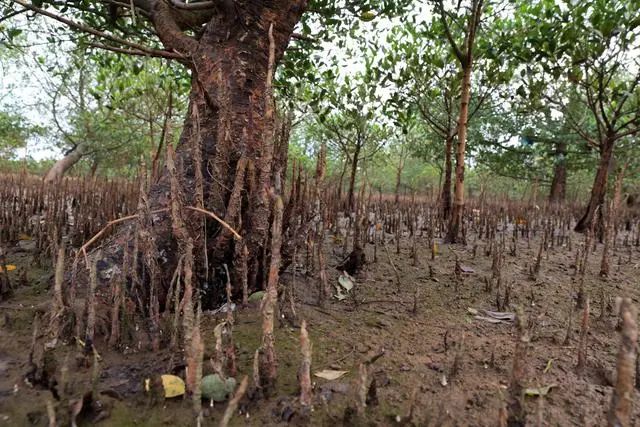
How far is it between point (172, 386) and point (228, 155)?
1.07 m

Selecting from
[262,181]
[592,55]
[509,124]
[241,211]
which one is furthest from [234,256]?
[509,124]

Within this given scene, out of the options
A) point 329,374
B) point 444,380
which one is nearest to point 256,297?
point 329,374

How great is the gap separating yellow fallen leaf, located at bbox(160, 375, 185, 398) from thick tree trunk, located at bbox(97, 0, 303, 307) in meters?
0.49

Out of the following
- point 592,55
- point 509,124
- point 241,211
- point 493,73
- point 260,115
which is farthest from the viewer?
point 509,124

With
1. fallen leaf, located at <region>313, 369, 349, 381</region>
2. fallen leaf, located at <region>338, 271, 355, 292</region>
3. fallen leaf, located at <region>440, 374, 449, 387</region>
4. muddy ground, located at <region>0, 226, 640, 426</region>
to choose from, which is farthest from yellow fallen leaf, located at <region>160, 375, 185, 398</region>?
fallen leaf, located at <region>338, 271, 355, 292</region>

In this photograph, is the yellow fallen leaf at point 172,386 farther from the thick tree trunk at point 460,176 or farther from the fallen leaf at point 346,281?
the thick tree trunk at point 460,176

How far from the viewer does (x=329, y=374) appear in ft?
4.01

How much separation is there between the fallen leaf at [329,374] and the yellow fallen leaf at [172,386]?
0.40 metres

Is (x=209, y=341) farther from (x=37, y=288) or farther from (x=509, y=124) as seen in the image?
(x=509, y=124)

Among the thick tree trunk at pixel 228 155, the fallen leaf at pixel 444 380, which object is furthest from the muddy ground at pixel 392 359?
the thick tree trunk at pixel 228 155

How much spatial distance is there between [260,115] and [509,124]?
782 centimetres

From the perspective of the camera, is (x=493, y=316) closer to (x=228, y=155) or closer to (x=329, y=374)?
(x=329, y=374)

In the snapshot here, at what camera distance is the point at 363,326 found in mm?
1611

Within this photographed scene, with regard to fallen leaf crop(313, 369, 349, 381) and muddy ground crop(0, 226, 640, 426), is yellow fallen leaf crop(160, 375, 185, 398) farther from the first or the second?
fallen leaf crop(313, 369, 349, 381)
